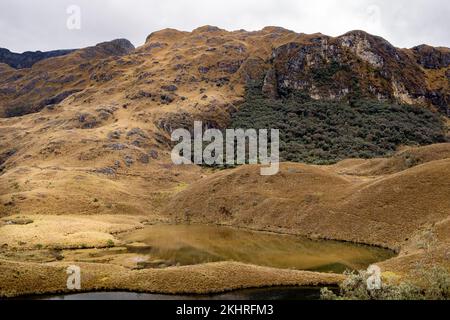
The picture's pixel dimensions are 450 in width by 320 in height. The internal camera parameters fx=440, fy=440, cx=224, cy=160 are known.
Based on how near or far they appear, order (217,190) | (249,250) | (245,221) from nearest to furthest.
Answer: (249,250) → (245,221) → (217,190)

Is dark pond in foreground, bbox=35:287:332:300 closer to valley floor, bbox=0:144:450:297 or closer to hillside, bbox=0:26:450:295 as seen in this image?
valley floor, bbox=0:144:450:297

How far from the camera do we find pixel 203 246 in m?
68.1

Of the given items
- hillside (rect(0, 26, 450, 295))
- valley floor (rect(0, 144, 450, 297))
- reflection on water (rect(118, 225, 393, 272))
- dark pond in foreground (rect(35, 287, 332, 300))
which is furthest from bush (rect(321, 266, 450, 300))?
reflection on water (rect(118, 225, 393, 272))

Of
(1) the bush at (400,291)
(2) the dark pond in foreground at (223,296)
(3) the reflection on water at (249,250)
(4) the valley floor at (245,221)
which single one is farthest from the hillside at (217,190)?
(1) the bush at (400,291)

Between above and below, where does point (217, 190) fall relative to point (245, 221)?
above

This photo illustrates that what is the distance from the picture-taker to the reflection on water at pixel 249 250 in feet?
183

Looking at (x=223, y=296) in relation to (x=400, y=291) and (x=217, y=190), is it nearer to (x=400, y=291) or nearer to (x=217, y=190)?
(x=400, y=291)

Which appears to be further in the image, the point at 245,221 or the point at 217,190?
the point at 217,190

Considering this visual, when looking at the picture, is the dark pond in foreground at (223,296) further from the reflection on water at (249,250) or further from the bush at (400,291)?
the reflection on water at (249,250)

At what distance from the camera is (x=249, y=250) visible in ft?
212

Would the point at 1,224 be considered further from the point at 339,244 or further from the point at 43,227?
the point at 339,244

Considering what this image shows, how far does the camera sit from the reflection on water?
55656mm

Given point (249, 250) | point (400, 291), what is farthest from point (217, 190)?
point (400, 291)

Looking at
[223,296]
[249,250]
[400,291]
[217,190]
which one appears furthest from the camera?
[217,190]
